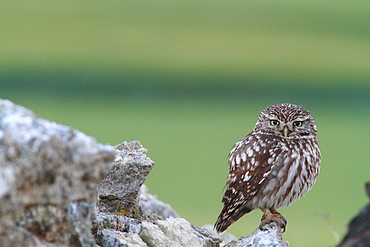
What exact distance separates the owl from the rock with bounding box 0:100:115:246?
7.56 ft

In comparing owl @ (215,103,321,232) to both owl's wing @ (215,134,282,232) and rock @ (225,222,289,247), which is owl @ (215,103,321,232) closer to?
owl's wing @ (215,134,282,232)

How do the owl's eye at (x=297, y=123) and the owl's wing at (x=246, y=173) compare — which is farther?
the owl's eye at (x=297, y=123)

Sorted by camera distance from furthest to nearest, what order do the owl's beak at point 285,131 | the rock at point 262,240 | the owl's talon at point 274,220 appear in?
the owl's beak at point 285,131, the owl's talon at point 274,220, the rock at point 262,240

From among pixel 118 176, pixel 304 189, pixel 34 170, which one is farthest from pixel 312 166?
pixel 34 170

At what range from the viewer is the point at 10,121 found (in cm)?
196

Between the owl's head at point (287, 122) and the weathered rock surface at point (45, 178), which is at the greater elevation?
the owl's head at point (287, 122)

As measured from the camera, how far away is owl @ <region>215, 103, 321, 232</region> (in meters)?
4.23

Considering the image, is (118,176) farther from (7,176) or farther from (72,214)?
(7,176)

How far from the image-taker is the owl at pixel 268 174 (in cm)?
423

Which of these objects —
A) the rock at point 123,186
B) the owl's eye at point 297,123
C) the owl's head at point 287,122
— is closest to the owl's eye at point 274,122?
the owl's head at point 287,122

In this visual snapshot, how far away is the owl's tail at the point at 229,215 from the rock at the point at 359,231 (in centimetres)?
239

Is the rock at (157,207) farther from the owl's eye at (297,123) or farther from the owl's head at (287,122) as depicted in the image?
the owl's eye at (297,123)

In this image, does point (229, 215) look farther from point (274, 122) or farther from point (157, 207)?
point (157, 207)

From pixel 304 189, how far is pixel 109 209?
1581 millimetres
